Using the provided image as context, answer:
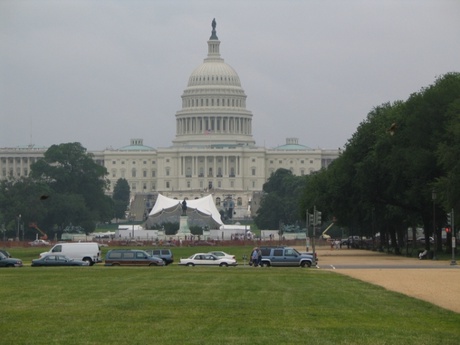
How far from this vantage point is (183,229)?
15638 centimetres

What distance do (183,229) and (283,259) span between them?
3582 inches

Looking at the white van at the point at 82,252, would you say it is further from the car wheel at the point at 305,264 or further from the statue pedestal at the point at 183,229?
the statue pedestal at the point at 183,229

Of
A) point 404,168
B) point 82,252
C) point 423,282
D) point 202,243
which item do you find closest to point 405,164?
point 404,168

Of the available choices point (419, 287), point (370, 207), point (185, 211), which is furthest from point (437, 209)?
point (185, 211)

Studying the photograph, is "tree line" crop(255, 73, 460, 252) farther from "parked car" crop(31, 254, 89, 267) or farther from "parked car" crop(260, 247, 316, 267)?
"parked car" crop(31, 254, 89, 267)

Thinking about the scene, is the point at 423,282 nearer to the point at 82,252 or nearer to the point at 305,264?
the point at 305,264

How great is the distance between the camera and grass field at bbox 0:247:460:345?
24.7 meters

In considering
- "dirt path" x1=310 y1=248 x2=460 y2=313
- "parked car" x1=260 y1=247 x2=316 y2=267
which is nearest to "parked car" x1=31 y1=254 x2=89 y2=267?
"parked car" x1=260 y1=247 x2=316 y2=267

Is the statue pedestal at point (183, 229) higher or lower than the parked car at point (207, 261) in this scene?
higher

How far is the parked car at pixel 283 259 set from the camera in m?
65.6

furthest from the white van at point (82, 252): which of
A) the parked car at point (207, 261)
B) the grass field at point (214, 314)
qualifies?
the grass field at point (214, 314)

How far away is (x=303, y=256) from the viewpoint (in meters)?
66.4

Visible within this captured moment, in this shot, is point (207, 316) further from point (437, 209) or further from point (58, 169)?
point (58, 169)

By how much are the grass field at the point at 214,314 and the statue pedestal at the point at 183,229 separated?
108 metres
